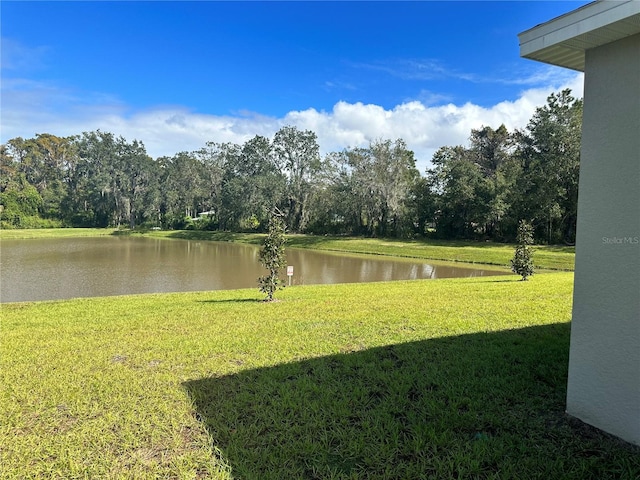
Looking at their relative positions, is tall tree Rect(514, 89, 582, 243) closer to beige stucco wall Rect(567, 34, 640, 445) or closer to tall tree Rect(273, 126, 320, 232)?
tall tree Rect(273, 126, 320, 232)

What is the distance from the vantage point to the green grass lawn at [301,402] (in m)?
2.29

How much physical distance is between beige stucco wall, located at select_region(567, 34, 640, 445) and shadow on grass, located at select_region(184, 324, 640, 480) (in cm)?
28

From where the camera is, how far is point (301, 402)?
303cm

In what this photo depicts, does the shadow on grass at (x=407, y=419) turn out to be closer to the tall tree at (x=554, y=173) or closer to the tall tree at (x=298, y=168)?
the tall tree at (x=554, y=173)

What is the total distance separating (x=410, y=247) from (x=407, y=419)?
26.1 m

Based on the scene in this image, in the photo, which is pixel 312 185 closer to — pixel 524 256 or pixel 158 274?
pixel 158 274

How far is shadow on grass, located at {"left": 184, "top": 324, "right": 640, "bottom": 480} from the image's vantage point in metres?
2.24

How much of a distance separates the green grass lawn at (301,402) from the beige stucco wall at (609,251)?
0.28 metres

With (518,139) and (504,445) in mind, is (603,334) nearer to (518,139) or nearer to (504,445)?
(504,445)

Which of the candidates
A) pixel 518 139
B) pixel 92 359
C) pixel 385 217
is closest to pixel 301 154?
pixel 385 217

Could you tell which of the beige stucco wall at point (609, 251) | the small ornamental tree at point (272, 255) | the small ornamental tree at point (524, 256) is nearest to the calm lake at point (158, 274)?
the small ornamental tree at point (272, 255)

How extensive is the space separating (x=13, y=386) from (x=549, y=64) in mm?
5033

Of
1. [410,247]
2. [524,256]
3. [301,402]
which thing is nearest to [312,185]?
[410,247]

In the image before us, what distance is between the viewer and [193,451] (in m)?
2.44
